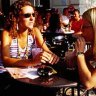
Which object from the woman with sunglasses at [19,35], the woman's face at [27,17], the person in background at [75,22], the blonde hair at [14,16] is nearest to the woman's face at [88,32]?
the woman with sunglasses at [19,35]

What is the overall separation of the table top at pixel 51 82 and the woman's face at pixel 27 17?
1.02 m

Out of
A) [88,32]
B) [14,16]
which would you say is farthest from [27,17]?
[88,32]

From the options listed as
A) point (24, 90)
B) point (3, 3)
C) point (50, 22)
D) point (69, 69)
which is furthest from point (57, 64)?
point (3, 3)

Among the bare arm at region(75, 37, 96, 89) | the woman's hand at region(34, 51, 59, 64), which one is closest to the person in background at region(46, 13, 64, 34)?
the woman's hand at region(34, 51, 59, 64)

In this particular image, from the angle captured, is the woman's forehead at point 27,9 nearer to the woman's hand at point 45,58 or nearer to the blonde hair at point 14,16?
the blonde hair at point 14,16

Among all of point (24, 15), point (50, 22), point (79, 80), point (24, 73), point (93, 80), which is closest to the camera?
point (93, 80)

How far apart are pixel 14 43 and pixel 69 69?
96 centimetres

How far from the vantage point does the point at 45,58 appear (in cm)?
320

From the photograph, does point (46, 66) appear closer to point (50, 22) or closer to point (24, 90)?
point (24, 90)

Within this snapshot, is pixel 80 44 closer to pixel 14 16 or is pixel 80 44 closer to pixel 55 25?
pixel 14 16

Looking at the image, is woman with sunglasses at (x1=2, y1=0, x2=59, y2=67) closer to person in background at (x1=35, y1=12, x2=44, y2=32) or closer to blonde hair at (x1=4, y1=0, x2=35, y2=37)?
blonde hair at (x1=4, y1=0, x2=35, y2=37)

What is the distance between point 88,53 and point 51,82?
0.43m

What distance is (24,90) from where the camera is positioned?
11.5 feet

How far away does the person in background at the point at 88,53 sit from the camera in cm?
255
